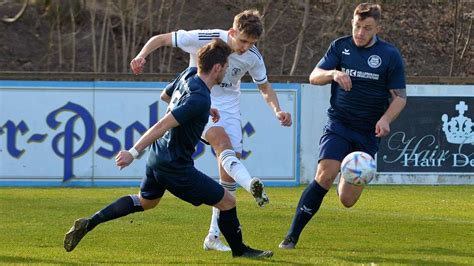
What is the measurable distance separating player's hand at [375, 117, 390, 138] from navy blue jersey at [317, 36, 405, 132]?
0.46 meters

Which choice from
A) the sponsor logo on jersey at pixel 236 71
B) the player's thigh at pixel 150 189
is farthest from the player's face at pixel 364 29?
the player's thigh at pixel 150 189

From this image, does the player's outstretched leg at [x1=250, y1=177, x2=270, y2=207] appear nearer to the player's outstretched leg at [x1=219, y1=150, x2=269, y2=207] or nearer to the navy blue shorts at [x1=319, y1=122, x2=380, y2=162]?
the player's outstretched leg at [x1=219, y1=150, x2=269, y2=207]

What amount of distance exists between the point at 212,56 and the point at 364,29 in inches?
74.3

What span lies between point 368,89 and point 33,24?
20222mm

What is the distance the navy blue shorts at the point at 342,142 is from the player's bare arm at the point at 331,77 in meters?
0.48

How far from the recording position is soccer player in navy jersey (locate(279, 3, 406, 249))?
994 cm

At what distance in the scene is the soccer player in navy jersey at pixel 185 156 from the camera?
834 centimetres

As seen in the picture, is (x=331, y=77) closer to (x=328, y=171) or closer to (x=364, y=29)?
(x=364, y=29)

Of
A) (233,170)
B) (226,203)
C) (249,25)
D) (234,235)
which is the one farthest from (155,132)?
(249,25)

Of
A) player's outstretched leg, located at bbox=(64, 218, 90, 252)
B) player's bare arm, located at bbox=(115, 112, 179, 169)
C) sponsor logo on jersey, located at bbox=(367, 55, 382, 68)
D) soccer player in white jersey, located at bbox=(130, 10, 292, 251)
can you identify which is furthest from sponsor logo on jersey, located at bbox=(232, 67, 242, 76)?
player's outstretched leg, located at bbox=(64, 218, 90, 252)

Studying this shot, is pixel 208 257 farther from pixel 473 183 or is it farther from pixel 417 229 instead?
pixel 473 183

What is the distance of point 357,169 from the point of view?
9438 millimetres

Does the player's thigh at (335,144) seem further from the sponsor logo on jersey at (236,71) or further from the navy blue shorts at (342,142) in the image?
the sponsor logo on jersey at (236,71)

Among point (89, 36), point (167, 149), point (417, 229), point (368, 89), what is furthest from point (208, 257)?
point (89, 36)
